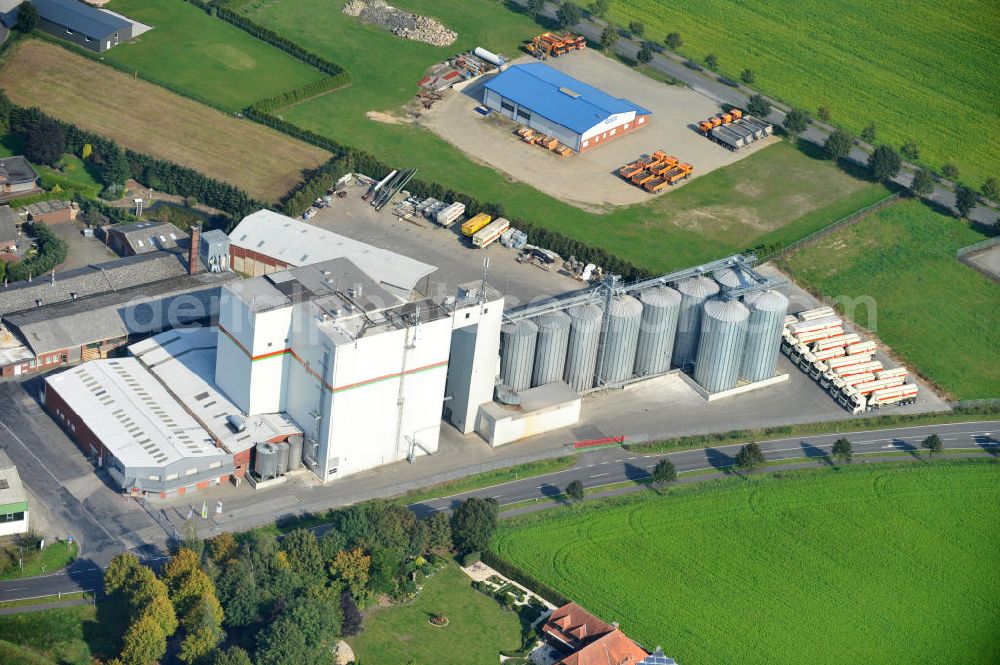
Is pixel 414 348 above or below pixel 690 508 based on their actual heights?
above

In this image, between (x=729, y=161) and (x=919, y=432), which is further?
(x=729, y=161)

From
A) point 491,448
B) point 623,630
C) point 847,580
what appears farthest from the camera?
point 491,448

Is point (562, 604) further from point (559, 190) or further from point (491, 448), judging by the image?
point (559, 190)

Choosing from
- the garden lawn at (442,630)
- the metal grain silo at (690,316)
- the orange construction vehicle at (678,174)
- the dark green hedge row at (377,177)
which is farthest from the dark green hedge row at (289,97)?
the garden lawn at (442,630)

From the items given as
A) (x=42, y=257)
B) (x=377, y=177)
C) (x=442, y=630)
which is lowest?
(x=442, y=630)

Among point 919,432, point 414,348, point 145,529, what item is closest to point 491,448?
point 414,348

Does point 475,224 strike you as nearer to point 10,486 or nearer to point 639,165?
point 639,165

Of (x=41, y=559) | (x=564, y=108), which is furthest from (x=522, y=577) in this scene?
(x=564, y=108)
